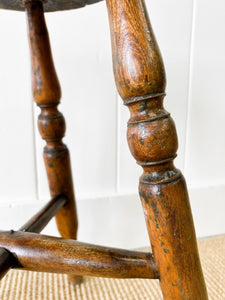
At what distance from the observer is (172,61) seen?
742 mm

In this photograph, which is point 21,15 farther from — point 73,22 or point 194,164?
point 194,164

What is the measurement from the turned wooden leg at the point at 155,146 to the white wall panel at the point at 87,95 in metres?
→ 0.42

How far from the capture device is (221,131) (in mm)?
816

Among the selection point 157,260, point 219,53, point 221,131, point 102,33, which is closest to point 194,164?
point 221,131

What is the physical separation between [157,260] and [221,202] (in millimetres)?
589

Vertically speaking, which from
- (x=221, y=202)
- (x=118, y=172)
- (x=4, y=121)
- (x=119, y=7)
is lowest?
(x=221, y=202)

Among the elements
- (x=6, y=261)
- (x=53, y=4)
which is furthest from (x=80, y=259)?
(x=53, y=4)

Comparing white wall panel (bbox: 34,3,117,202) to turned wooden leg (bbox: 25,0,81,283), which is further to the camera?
white wall panel (bbox: 34,3,117,202)

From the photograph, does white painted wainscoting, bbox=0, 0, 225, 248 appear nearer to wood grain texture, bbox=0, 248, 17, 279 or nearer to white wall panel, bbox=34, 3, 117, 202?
white wall panel, bbox=34, 3, 117, 202

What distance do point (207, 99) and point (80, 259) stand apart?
0.60 m

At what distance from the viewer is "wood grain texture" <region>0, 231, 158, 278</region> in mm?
308

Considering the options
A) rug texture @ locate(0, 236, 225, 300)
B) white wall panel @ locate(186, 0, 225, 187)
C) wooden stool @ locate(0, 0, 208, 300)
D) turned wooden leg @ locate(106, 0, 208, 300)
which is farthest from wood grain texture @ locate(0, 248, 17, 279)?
white wall panel @ locate(186, 0, 225, 187)

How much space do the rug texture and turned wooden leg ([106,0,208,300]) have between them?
307mm

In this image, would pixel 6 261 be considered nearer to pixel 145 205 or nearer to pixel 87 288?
pixel 145 205
